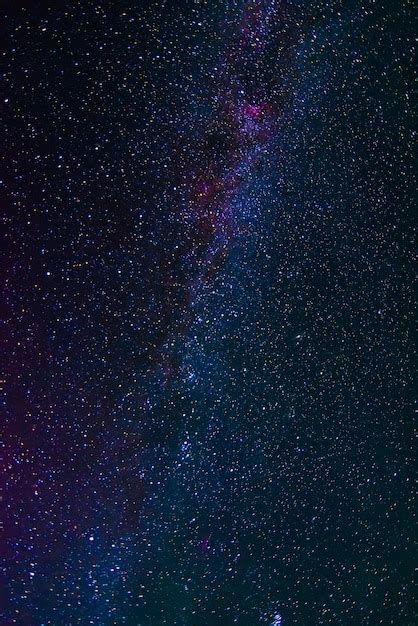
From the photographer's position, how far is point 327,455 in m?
0.82

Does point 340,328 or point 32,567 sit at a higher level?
point 340,328

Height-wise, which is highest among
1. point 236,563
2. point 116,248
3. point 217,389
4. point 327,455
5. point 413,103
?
point 413,103

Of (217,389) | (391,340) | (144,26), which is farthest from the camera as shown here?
(391,340)

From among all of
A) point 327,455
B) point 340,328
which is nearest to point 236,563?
point 327,455

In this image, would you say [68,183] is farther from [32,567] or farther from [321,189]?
[32,567]

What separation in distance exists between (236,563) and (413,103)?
0.74 m

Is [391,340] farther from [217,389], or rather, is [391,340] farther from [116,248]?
[116,248]

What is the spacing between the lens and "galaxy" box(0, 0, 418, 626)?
24.7 inches

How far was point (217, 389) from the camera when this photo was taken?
72 centimetres

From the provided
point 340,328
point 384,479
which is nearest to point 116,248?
point 340,328

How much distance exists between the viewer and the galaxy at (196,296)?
0.63m

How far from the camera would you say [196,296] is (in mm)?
689

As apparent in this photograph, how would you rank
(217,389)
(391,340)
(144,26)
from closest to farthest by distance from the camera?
1. (144,26)
2. (217,389)
3. (391,340)

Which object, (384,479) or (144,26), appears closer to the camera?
(144,26)
